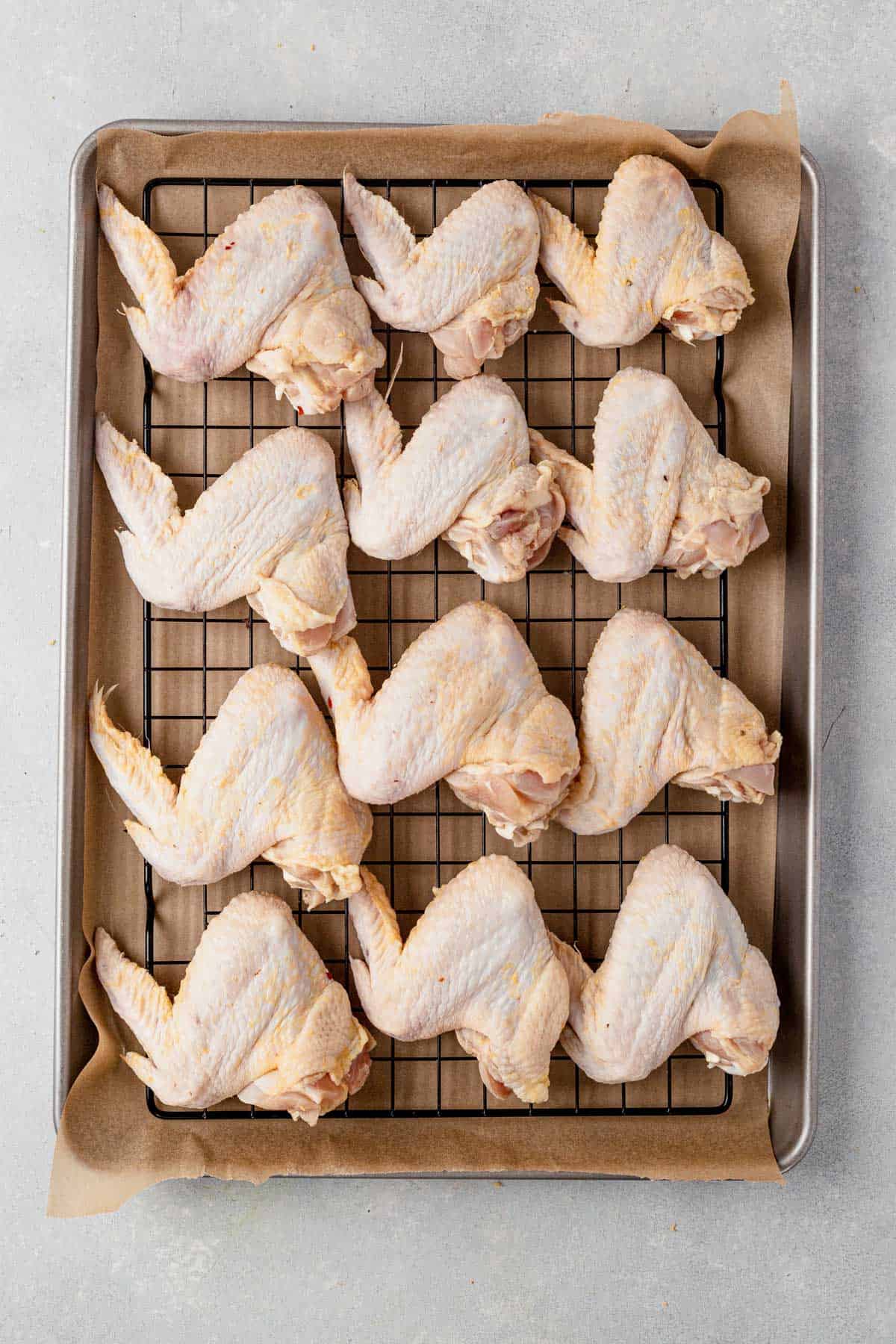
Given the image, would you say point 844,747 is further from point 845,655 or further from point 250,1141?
point 250,1141

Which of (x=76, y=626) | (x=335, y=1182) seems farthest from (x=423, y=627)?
(x=335, y=1182)

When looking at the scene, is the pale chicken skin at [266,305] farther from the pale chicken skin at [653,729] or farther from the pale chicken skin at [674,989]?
the pale chicken skin at [674,989]

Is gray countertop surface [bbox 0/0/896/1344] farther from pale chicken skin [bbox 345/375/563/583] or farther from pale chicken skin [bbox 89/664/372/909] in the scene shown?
pale chicken skin [bbox 345/375/563/583]

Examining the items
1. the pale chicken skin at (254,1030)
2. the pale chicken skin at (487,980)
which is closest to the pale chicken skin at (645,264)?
the pale chicken skin at (487,980)

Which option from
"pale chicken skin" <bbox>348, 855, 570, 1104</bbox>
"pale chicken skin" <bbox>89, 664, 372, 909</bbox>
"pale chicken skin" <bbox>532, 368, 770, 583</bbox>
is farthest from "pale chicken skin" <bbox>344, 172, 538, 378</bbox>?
"pale chicken skin" <bbox>348, 855, 570, 1104</bbox>

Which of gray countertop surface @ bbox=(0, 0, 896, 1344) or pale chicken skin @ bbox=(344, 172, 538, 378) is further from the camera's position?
gray countertop surface @ bbox=(0, 0, 896, 1344)

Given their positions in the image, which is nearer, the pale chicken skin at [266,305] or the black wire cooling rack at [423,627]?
the pale chicken skin at [266,305]
